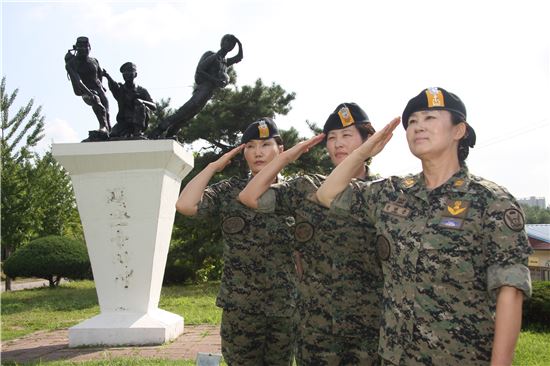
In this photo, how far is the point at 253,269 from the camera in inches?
117

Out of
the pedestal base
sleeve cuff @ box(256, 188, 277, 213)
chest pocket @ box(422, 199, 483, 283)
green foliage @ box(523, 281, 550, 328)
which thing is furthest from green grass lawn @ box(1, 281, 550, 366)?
chest pocket @ box(422, 199, 483, 283)

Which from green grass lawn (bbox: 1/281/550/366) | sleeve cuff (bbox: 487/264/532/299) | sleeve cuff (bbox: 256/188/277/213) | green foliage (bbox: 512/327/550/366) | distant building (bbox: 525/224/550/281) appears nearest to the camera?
sleeve cuff (bbox: 487/264/532/299)

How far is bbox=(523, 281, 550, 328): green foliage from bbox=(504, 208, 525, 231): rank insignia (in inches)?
235

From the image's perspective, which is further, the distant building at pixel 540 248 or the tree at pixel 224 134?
the tree at pixel 224 134

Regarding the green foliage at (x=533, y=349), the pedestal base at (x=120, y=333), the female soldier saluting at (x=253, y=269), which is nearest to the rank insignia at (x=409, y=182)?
the female soldier saluting at (x=253, y=269)

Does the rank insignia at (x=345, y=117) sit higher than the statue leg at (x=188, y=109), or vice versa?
the statue leg at (x=188, y=109)

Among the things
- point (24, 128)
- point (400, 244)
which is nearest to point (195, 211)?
point (400, 244)

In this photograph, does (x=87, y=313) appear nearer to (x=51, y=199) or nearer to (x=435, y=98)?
(x=435, y=98)

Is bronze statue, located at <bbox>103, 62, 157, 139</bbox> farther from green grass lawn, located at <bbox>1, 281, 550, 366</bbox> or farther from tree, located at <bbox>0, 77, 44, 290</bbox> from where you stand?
tree, located at <bbox>0, 77, 44, 290</bbox>

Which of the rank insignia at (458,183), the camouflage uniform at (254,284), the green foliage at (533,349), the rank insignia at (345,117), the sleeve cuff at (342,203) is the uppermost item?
the rank insignia at (345,117)

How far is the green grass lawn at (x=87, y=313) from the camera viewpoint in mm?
5117

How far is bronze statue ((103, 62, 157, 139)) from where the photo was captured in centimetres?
647

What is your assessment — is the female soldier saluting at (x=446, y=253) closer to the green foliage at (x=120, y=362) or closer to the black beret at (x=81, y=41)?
the green foliage at (x=120, y=362)

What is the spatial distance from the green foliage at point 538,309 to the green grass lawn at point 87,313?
150mm
